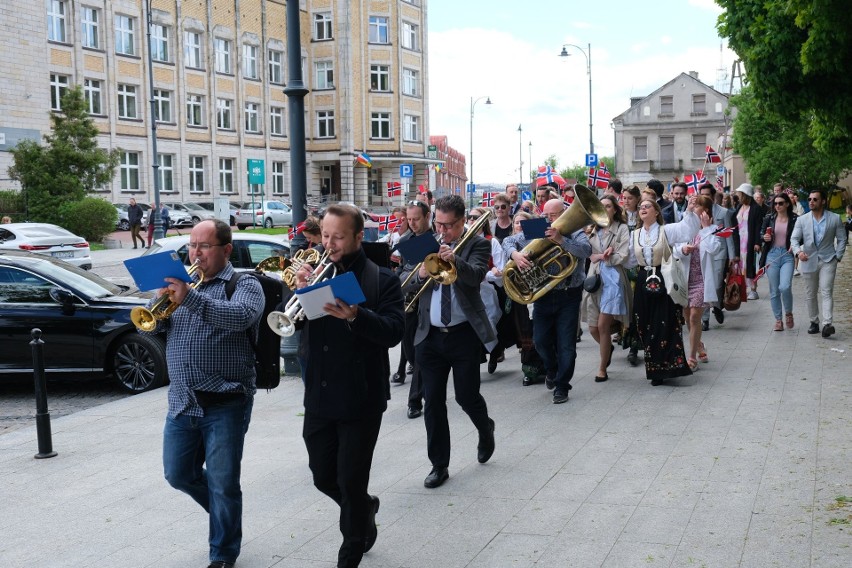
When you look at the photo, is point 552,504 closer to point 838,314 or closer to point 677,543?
point 677,543

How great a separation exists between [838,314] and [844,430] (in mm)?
7568

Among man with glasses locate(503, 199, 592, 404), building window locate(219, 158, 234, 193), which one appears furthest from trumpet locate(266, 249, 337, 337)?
building window locate(219, 158, 234, 193)

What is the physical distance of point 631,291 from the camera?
10.1 meters

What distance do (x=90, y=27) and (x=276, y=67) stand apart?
54.7ft

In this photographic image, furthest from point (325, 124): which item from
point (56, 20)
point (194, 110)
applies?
point (56, 20)

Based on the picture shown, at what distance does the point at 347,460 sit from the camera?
15.8 ft

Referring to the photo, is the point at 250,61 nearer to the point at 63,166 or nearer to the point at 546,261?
the point at 63,166

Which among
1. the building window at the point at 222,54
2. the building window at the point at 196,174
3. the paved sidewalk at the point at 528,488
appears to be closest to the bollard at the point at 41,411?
the paved sidewalk at the point at 528,488

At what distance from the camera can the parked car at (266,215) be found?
52.4 metres

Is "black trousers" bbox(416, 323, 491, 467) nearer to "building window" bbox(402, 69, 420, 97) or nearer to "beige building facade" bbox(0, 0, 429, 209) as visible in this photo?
"beige building facade" bbox(0, 0, 429, 209)

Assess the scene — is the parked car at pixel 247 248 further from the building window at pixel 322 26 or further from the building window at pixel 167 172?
the building window at pixel 322 26

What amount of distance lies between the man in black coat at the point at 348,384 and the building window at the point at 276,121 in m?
61.5

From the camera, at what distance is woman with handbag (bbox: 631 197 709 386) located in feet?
31.6

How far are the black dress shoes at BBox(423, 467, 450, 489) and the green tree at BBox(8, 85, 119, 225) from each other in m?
32.2
